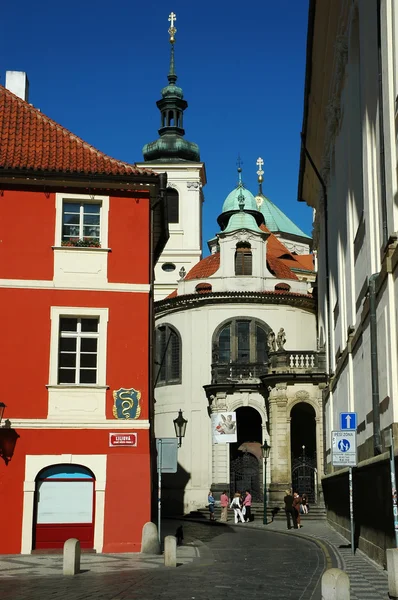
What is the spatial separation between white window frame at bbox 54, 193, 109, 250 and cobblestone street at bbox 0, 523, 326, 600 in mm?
7910

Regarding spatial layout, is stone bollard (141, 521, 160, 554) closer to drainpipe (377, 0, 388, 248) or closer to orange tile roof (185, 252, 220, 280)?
drainpipe (377, 0, 388, 248)

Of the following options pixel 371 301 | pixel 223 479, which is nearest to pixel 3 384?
pixel 371 301

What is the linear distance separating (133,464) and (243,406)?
26308 mm

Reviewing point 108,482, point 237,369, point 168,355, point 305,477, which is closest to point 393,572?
point 108,482

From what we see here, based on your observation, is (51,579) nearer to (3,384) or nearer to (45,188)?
(3,384)

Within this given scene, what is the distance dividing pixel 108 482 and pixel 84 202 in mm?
7204

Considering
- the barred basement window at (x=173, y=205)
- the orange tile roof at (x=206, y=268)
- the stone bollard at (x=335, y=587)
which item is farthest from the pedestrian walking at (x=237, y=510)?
the barred basement window at (x=173, y=205)

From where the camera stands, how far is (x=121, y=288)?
76.5ft

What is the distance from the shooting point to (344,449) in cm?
2031

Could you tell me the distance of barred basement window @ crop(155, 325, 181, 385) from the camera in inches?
2021

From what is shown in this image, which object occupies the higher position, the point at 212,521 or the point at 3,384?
the point at 3,384

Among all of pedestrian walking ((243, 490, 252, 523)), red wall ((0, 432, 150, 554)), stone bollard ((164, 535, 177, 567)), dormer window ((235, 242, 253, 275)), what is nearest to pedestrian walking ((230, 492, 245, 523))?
pedestrian walking ((243, 490, 252, 523))

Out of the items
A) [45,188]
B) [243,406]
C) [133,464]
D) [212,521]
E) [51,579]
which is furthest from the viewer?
[243,406]

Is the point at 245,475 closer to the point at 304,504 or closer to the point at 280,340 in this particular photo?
the point at 304,504
